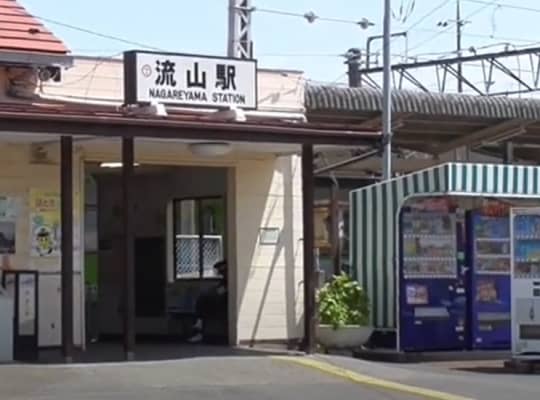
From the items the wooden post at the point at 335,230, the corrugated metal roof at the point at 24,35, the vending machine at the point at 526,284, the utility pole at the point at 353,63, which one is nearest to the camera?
the vending machine at the point at 526,284

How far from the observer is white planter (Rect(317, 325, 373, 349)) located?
21016 millimetres

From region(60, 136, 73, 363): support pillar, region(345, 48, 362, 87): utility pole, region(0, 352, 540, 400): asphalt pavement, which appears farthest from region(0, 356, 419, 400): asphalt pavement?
region(345, 48, 362, 87): utility pole

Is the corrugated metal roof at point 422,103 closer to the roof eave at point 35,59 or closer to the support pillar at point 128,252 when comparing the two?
the roof eave at point 35,59

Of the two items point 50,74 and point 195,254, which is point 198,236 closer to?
point 195,254

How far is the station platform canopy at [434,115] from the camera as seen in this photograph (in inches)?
974

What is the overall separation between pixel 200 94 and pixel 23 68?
269cm

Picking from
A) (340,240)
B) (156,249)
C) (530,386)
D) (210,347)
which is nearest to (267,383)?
(530,386)

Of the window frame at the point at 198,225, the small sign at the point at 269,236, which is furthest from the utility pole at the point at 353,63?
the small sign at the point at 269,236

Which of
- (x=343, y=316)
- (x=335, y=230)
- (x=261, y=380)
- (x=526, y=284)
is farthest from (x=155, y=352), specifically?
(x=335, y=230)

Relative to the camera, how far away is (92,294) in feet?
75.2

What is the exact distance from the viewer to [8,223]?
1986 cm

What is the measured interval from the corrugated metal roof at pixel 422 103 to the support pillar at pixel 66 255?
20.6ft

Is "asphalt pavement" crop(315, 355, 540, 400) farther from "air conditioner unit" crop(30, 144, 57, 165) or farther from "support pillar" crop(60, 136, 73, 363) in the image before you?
"air conditioner unit" crop(30, 144, 57, 165)

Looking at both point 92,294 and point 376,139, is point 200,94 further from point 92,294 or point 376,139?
point 92,294
